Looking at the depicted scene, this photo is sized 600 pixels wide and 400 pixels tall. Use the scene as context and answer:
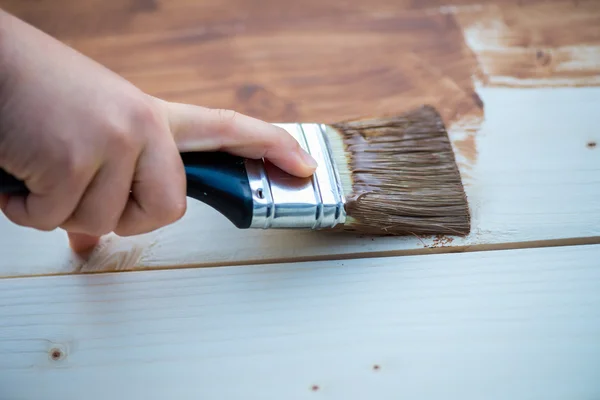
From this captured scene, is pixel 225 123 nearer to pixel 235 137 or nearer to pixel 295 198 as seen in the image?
pixel 235 137

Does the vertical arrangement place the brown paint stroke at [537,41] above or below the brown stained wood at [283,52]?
above

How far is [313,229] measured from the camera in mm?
793

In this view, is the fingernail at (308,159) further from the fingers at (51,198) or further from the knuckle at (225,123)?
the fingers at (51,198)

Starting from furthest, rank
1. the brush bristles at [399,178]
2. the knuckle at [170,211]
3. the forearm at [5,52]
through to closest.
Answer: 1. the brush bristles at [399,178]
2. the knuckle at [170,211]
3. the forearm at [5,52]

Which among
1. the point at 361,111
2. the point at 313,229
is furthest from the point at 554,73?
the point at 313,229

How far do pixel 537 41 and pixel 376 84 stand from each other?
285 mm

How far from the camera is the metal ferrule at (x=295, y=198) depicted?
0.73 metres

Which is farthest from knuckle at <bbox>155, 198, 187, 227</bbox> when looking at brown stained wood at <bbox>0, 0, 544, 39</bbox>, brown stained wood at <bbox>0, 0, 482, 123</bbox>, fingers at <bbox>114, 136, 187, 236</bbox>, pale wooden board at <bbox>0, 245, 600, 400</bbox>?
brown stained wood at <bbox>0, 0, 544, 39</bbox>

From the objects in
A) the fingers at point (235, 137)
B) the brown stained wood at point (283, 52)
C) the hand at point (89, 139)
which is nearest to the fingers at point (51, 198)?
the hand at point (89, 139)

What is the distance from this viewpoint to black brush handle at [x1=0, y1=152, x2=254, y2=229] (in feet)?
2.33

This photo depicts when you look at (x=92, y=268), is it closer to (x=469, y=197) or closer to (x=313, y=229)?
(x=313, y=229)

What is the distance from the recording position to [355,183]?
790 mm

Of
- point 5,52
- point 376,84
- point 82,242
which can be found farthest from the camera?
point 376,84

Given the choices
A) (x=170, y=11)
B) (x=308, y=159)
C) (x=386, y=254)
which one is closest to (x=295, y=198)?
(x=308, y=159)
